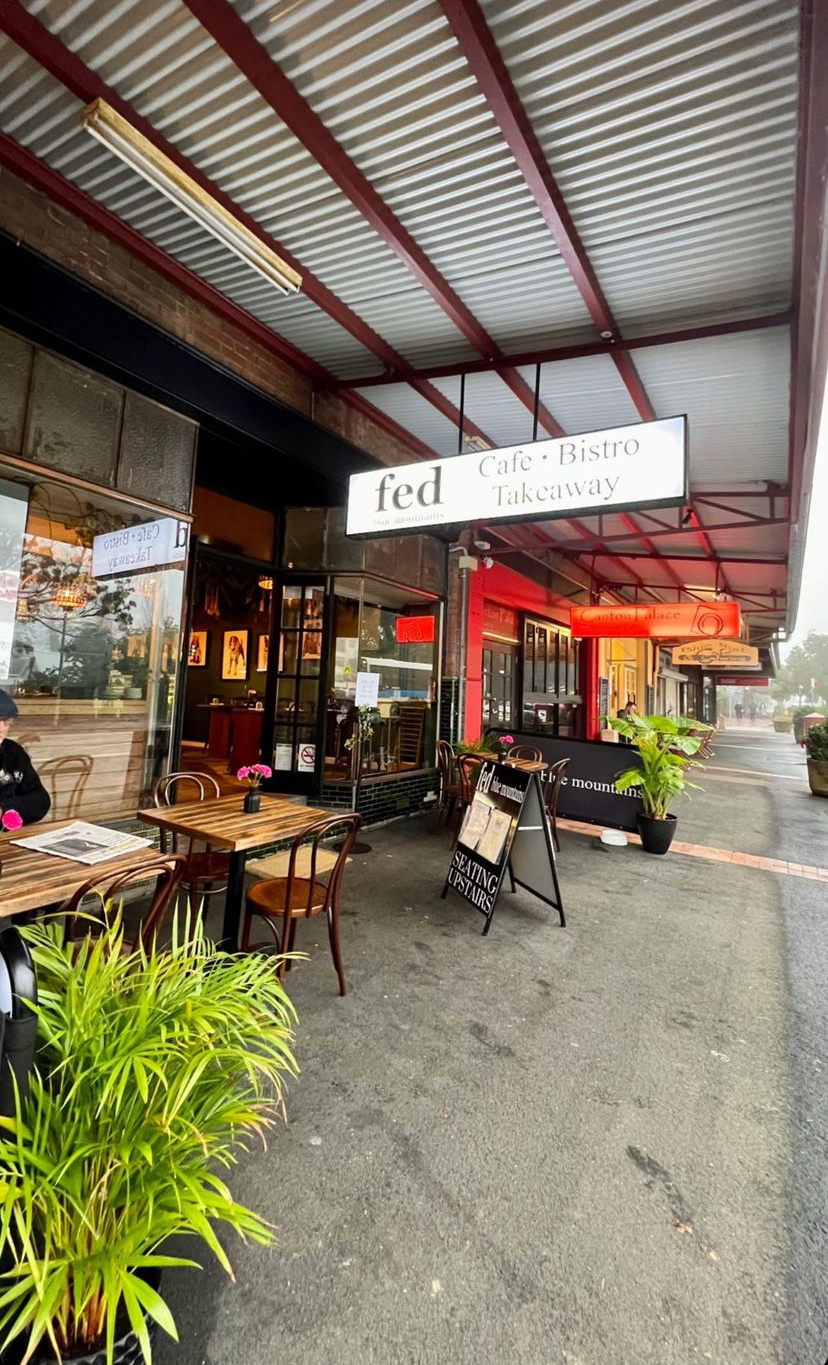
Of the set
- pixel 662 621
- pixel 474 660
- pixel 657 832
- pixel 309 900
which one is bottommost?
pixel 657 832

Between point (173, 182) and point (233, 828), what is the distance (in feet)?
9.24

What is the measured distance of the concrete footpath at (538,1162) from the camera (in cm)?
135

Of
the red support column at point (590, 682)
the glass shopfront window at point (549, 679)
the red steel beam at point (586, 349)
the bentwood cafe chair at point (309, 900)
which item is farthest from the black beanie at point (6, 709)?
the red support column at point (590, 682)

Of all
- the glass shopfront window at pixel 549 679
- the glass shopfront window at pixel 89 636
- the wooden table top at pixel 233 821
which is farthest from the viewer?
the glass shopfront window at pixel 549 679

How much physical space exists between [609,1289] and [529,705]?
28.0 feet

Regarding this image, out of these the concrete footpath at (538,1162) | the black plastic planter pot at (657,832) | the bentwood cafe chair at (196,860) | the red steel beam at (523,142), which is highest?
the red steel beam at (523,142)

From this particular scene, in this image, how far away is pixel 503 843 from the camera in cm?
353

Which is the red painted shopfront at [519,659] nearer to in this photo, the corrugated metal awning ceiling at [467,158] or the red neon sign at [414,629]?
the red neon sign at [414,629]

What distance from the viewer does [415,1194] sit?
169cm

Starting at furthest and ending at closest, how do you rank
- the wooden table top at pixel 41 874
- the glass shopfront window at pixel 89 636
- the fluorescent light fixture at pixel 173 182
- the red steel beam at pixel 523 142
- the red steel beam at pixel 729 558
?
the red steel beam at pixel 729 558 < the glass shopfront window at pixel 89 636 < the fluorescent light fixture at pixel 173 182 < the red steel beam at pixel 523 142 < the wooden table top at pixel 41 874

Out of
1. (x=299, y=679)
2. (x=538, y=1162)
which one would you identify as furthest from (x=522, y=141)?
(x=299, y=679)

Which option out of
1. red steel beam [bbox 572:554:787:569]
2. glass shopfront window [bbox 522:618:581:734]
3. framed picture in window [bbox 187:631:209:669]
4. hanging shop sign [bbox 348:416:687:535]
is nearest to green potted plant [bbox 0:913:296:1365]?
hanging shop sign [bbox 348:416:687:535]

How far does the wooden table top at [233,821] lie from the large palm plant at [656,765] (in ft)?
11.6

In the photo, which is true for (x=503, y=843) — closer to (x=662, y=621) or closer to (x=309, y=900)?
(x=309, y=900)
